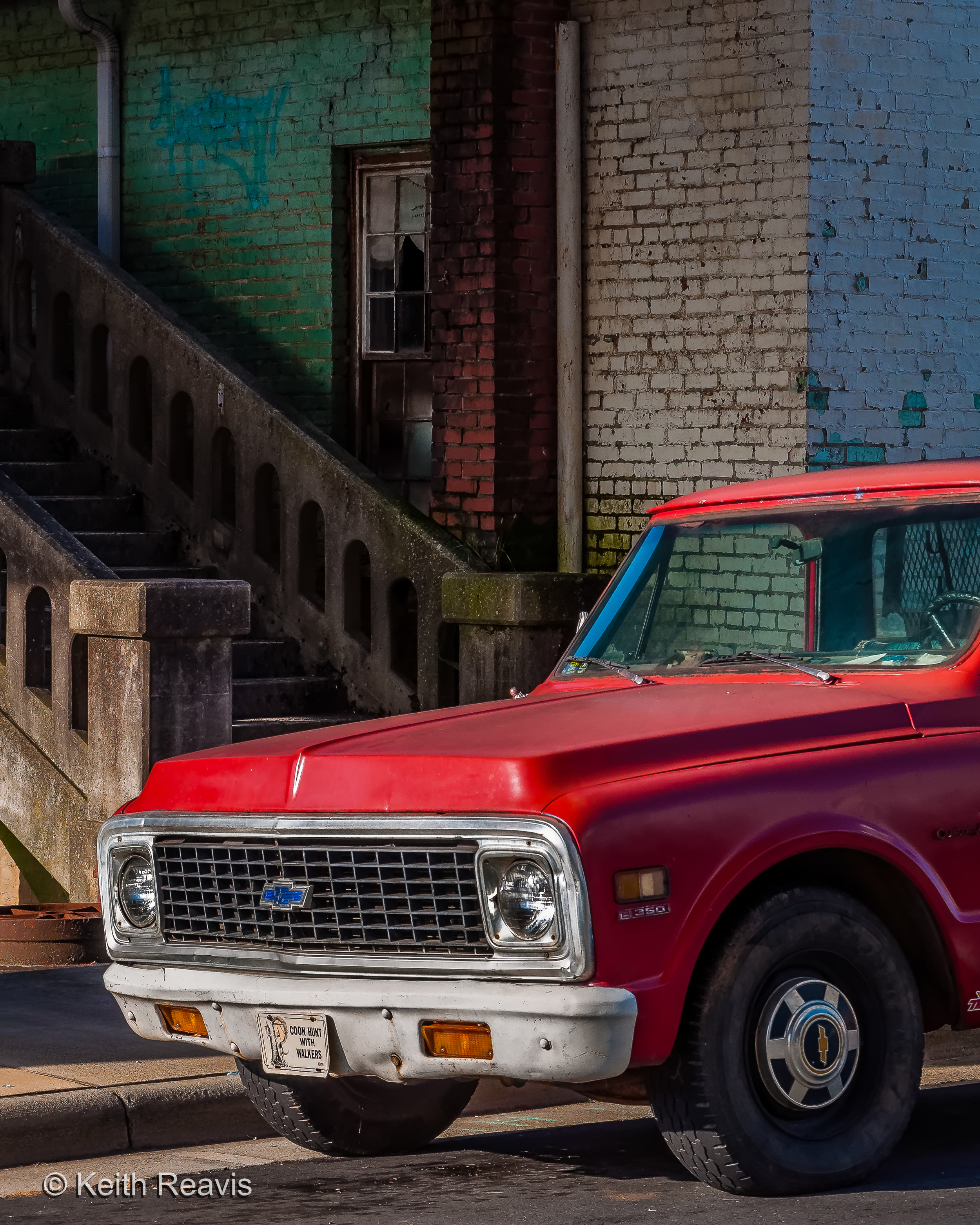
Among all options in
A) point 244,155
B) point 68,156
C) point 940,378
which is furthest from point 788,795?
point 68,156

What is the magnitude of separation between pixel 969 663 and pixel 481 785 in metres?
1.51

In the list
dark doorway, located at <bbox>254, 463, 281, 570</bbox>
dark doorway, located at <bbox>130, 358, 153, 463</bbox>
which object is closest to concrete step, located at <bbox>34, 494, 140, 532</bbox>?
dark doorway, located at <bbox>130, 358, 153, 463</bbox>

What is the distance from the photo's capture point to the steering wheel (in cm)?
640

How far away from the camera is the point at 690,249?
38.9 ft

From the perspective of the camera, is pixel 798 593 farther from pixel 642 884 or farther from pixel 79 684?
pixel 79 684

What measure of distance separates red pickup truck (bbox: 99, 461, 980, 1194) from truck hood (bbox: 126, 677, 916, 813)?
10mm

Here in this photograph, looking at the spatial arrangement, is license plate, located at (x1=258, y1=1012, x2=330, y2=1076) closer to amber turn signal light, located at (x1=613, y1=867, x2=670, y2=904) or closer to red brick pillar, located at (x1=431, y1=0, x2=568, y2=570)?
amber turn signal light, located at (x1=613, y1=867, x2=670, y2=904)

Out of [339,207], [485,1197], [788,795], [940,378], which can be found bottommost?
[485,1197]

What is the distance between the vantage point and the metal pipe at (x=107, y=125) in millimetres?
15062

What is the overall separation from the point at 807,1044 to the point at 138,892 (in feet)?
6.20

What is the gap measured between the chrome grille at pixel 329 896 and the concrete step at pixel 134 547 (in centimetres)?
662

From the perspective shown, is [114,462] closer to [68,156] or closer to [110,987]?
[68,156]

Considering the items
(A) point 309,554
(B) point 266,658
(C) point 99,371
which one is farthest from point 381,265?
(B) point 266,658

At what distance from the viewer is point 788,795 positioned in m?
5.71
